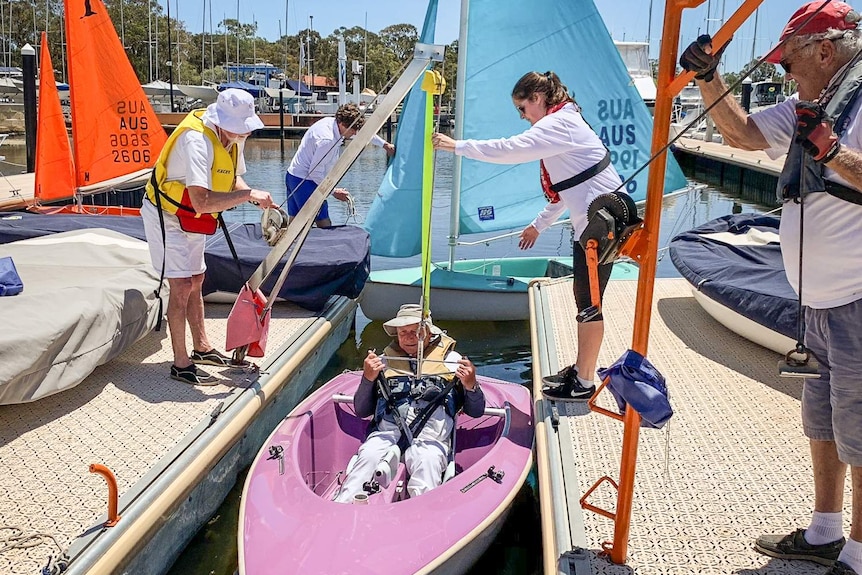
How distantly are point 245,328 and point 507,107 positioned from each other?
3.97 metres

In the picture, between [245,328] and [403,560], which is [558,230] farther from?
[403,560]

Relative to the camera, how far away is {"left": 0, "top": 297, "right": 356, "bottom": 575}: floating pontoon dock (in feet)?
9.25

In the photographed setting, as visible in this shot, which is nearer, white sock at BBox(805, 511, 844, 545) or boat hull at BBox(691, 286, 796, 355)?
white sock at BBox(805, 511, 844, 545)

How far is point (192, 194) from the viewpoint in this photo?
3895 millimetres

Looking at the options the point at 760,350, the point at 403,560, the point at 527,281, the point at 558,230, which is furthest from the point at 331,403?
the point at 558,230

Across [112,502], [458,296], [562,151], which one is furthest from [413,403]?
[458,296]

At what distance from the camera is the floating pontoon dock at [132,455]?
111 inches

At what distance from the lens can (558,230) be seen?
12430mm

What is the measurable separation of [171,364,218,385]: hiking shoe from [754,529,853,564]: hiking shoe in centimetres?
282

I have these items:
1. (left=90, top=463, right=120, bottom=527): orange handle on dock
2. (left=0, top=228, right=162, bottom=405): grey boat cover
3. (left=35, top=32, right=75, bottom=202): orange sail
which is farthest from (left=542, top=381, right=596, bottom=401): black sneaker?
(left=35, top=32, right=75, bottom=202): orange sail

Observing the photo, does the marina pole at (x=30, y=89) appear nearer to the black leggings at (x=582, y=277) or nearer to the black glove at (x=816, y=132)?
the black leggings at (x=582, y=277)

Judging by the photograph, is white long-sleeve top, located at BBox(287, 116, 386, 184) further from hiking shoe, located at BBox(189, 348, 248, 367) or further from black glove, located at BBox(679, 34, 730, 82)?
black glove, located at BBox(679, 34, 730, 82)

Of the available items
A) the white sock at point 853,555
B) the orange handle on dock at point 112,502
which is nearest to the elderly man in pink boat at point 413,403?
the orange handle on dock at point 112,502

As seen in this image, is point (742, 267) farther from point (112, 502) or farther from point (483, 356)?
point (112, 502)
